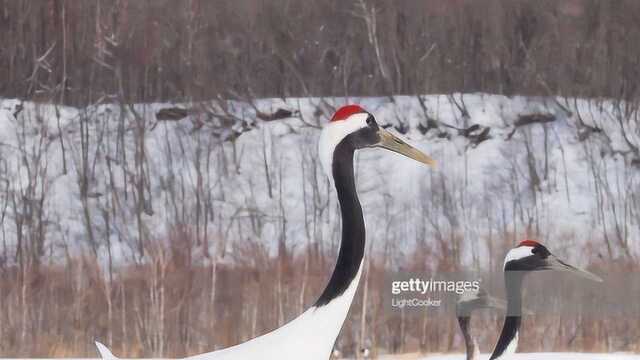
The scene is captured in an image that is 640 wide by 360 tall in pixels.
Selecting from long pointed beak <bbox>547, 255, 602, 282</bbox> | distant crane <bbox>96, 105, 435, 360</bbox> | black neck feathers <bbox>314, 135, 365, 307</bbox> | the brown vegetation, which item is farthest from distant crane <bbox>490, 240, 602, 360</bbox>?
black neck feathers <bbox>314, 135, 365, 307</bbox>

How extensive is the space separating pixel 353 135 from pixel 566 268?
98 centimetres

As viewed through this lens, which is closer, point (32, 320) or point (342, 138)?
point (342, 138)

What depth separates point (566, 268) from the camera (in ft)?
11.0

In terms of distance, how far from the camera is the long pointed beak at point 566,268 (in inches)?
133

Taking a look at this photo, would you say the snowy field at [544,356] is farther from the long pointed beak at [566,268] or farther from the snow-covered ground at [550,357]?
the long pointed beak at [566,268]

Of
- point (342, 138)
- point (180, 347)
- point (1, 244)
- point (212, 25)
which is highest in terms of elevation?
point (212, 25)

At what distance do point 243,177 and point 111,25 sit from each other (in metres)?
0.71

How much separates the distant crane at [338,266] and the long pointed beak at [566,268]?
2.35 feet

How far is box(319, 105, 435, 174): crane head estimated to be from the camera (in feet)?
9.30

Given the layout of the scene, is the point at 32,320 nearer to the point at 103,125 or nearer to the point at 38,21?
the point at 103,125

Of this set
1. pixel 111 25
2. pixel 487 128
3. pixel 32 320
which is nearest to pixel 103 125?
pixel 111 25

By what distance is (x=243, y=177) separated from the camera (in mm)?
3549

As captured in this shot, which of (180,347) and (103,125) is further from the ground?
(103,125)

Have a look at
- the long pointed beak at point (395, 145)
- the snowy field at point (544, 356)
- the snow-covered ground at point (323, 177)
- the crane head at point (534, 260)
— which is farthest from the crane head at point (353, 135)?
the snowy field at point (544, 356)
